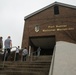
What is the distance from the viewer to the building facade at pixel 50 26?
989 inches

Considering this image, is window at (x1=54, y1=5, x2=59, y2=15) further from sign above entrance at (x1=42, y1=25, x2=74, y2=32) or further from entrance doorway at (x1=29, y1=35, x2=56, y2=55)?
entrance doorway at (x1=29, y1=35, x2=56, y2=55)

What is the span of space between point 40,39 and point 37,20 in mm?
2739

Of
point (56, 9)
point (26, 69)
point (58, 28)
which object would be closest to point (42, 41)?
point (58, 28)

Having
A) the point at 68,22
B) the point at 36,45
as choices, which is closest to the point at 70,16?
the point at 68,22

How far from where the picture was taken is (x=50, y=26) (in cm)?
2603

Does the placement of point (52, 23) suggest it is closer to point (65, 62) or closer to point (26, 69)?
point (26, 69)

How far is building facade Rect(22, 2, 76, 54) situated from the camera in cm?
2513

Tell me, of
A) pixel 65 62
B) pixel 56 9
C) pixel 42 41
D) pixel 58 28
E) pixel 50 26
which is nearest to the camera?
pixel 65 62

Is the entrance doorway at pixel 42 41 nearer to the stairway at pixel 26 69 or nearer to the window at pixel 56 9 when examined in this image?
the window at pixel 56 9

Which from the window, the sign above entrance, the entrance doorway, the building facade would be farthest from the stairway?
the window

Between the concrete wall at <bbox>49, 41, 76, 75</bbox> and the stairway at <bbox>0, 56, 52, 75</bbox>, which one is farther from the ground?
the concrete wall at <bbox>49, 41, 76, 75</bbox>

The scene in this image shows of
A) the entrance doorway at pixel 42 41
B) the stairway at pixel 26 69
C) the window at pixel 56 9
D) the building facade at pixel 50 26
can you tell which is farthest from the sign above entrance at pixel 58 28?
the stairway at pixel 26 69

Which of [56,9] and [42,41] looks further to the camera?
[42,41]

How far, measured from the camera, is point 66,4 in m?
26.1
